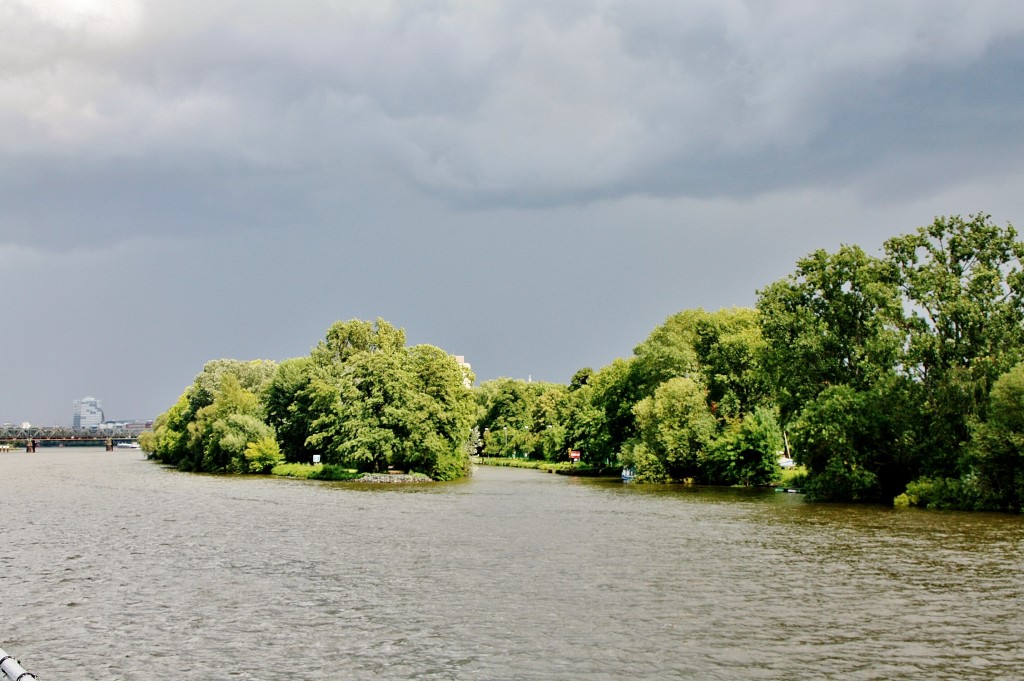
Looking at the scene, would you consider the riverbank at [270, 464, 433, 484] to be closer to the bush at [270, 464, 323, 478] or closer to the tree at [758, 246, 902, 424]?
the bush at [270, 464, 323, 478]

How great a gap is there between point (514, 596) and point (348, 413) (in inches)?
2823

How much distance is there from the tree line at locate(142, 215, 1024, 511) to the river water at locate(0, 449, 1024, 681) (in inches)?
360

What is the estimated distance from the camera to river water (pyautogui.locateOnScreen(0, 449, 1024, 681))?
20781 millimetres

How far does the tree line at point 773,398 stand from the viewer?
6034 cm

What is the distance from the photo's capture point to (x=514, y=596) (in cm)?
2866

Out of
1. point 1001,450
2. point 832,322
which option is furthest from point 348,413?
point 1001,450

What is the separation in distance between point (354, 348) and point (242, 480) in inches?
1023

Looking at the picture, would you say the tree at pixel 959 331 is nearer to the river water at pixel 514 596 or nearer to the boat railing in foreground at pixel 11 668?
the river water at pixel 514 596

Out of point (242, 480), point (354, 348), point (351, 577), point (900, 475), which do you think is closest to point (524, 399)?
point (354, 348)

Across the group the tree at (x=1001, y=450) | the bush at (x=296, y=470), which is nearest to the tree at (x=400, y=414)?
the bush at (x=296, y=470)

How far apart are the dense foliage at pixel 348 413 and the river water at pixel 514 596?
3830cm

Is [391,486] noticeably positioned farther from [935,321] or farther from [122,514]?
[935,321]

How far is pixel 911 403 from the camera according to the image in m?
62.7

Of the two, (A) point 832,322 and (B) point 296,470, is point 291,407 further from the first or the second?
(A) point 832,322
